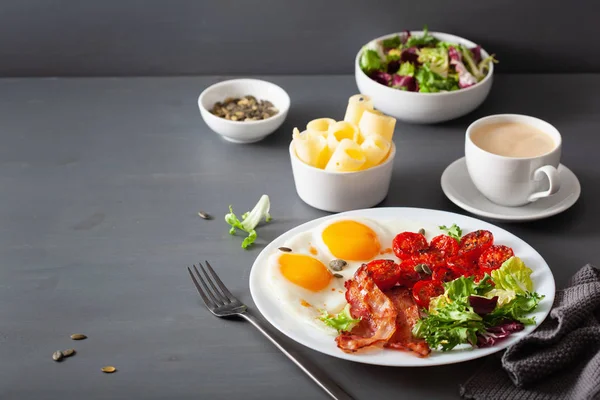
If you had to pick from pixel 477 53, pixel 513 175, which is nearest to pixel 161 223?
pixel 513 175

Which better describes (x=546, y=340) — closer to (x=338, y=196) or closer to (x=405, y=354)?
(x=405, y=354)

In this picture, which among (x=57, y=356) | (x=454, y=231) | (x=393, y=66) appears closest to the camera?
(x=57, y=356)

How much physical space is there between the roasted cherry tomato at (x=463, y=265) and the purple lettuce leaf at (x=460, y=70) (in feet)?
2.31

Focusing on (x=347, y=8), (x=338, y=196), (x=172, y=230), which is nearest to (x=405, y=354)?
(x=338, y=196)

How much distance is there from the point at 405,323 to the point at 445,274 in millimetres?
149

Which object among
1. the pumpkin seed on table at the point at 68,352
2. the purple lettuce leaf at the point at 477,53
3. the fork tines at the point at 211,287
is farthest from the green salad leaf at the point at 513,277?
the purple lettuce leaf at the point at 477,53

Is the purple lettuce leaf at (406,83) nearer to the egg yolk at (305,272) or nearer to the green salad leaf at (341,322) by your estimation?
the egg yolk at (305,272)

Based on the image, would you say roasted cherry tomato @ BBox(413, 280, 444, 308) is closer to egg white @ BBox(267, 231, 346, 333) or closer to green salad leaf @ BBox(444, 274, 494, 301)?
green salad leaf @ BBox(444, 274, 494, 301)

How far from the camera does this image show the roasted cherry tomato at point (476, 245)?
1.57 meters

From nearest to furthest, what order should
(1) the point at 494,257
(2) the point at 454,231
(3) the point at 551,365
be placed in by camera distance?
(3) the point at 551,365, (1) the point at 494,257, (2) the point at 454,231

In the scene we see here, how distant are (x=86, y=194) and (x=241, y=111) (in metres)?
0.47

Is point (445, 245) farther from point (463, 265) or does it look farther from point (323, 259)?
point (323, 259)

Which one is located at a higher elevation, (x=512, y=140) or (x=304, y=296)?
(x=512, y=140)

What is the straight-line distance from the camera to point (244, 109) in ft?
7.04
